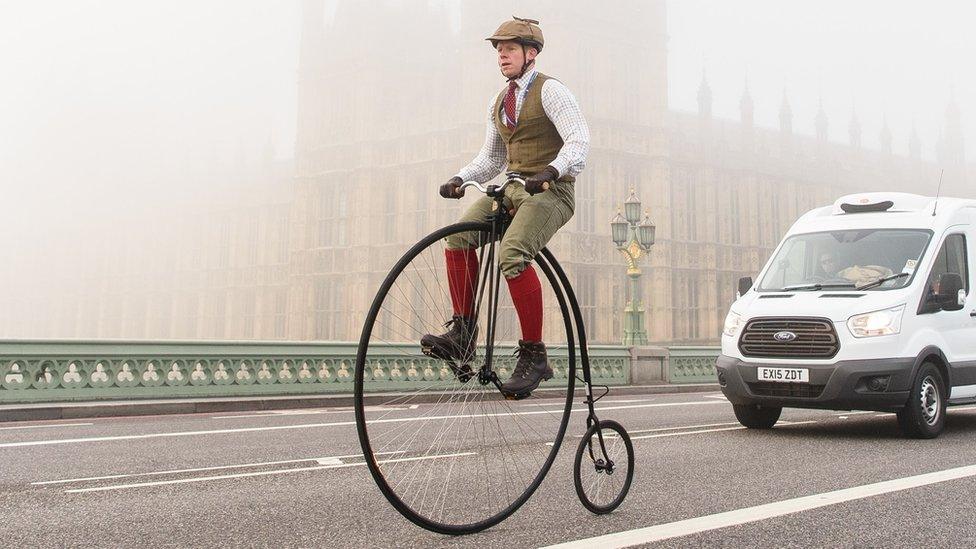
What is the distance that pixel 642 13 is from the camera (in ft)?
161

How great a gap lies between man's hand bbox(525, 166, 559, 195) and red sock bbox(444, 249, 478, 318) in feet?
1.35

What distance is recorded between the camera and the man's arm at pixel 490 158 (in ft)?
15.2

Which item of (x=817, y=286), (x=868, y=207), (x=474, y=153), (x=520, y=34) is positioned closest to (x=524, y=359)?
(x=520, y=34)

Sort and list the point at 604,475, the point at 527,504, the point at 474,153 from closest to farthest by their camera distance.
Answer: the point at 527,504 → the point at 604,475 → the point at 474,153

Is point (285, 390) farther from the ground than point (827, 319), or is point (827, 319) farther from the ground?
point (827, 319)

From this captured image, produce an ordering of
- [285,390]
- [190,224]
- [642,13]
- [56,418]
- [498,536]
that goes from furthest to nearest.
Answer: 1. [190,224]
2. [642,13]
3. [285,390]
4. [56,418]
5. [498,536]

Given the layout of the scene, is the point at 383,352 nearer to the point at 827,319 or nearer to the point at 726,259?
the point at 827,319

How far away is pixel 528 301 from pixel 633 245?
18.9m

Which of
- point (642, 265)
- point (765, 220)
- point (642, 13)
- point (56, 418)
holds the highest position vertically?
point (642, 13)

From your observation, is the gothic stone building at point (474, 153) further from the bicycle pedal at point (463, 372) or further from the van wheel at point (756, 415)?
the bicycle pedal at point (463, 372)

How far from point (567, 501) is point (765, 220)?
53574 millimetres

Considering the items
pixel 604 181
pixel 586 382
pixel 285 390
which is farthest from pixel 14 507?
pixel 604 181

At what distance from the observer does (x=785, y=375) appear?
811 cm

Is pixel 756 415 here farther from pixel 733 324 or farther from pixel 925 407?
pixel 925 407
